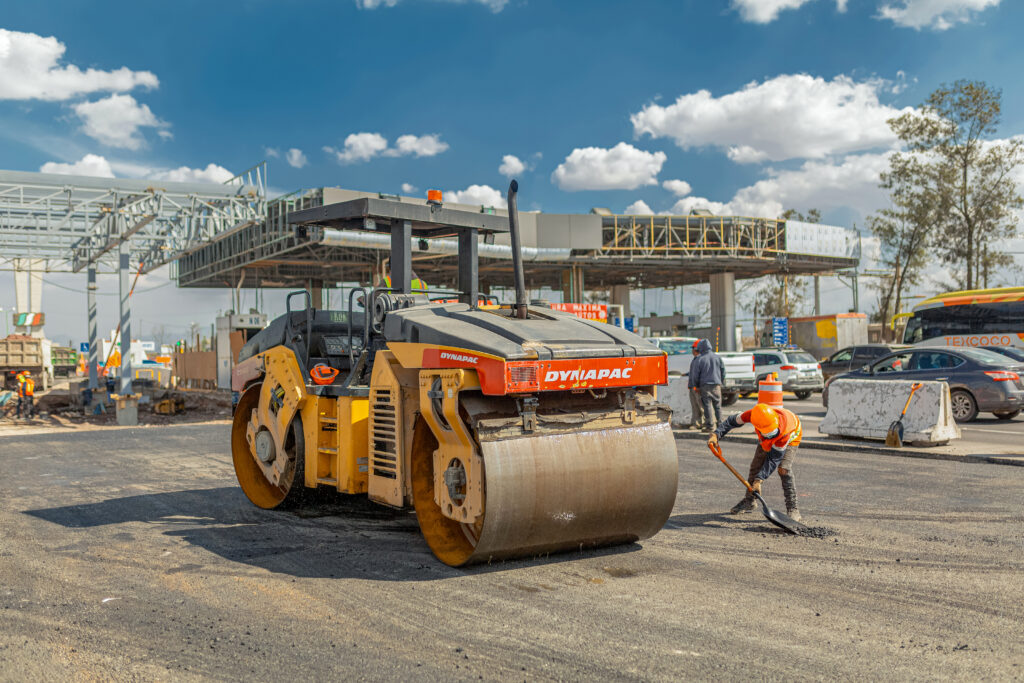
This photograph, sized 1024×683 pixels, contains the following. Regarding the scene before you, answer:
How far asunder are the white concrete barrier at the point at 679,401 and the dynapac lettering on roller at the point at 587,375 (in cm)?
997

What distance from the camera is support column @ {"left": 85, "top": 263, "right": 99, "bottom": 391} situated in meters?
27.4

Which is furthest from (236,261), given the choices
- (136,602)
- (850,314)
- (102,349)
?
(136,602)

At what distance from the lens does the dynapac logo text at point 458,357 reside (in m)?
5.64

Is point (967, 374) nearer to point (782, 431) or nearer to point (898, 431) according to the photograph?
point (898, 431)

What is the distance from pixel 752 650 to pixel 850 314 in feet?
137

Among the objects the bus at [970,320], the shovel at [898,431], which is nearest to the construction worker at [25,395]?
the shovel at [898,431]

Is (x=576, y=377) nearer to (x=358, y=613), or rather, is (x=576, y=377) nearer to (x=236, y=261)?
(x=358, y=613)

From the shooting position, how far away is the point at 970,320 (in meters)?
25.2

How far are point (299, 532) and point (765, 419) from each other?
4.21 metres

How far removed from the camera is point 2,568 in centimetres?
643

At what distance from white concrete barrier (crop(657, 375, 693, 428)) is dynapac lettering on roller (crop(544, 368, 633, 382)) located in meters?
9.97

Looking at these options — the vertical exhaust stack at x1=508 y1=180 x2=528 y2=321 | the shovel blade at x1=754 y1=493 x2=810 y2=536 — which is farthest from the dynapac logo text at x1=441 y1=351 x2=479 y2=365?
the shovel blade at x1=754 y1=493 x2=810 y2=536

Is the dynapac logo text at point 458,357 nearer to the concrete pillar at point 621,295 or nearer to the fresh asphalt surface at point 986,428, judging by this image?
the fresh asphalt surface at point 986,428

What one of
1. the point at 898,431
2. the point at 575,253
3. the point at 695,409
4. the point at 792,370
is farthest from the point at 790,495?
the point at 575,253
